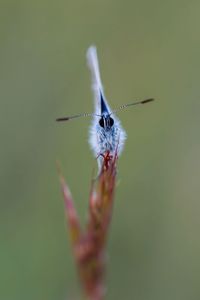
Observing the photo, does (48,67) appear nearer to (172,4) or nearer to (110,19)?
(110,19)

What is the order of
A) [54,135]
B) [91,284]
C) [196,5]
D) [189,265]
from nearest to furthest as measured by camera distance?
[91,284] < [189,265] < [54,135] < [196,5]

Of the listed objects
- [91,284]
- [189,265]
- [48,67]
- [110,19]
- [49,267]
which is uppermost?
[110,19]

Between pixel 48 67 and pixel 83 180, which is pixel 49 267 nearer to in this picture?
pixel 83 180

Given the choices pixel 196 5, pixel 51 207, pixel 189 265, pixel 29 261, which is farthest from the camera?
pixel 196 5

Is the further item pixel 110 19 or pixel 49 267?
pixel 110 19

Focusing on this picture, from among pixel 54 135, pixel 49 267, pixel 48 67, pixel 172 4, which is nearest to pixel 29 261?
pixel 49 267

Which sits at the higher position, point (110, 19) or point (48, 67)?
point (110, 19)
